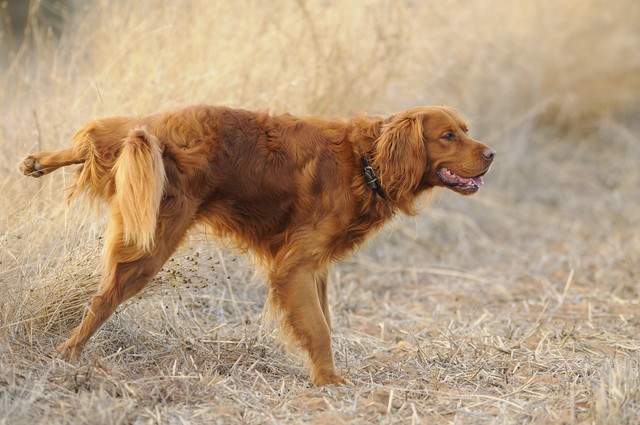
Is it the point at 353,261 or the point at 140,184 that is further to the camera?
the point at 353,261

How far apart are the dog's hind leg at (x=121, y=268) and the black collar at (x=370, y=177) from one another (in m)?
0.88

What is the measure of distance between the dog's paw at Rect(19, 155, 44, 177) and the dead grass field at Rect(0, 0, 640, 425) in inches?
17.2

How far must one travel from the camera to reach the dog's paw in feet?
11.6

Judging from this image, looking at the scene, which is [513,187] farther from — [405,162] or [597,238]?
[405,162]

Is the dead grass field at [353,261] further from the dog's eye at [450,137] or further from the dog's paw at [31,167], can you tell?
the dog's eye at [450,137]

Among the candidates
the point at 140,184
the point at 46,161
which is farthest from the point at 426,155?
the point at 46,161

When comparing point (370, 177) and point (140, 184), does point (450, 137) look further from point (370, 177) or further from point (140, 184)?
point (140, 184)

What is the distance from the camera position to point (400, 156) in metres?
3.95

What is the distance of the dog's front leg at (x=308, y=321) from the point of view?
12.6ft

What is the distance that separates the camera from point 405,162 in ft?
13.0

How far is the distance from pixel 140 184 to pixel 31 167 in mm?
555

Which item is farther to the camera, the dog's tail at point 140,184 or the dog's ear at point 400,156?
the dog's ear at point 400,156

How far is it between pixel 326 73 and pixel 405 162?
262 cm

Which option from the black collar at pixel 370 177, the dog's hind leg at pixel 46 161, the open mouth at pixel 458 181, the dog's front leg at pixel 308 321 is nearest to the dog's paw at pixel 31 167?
the dog's hind leg at pixel 46 161
